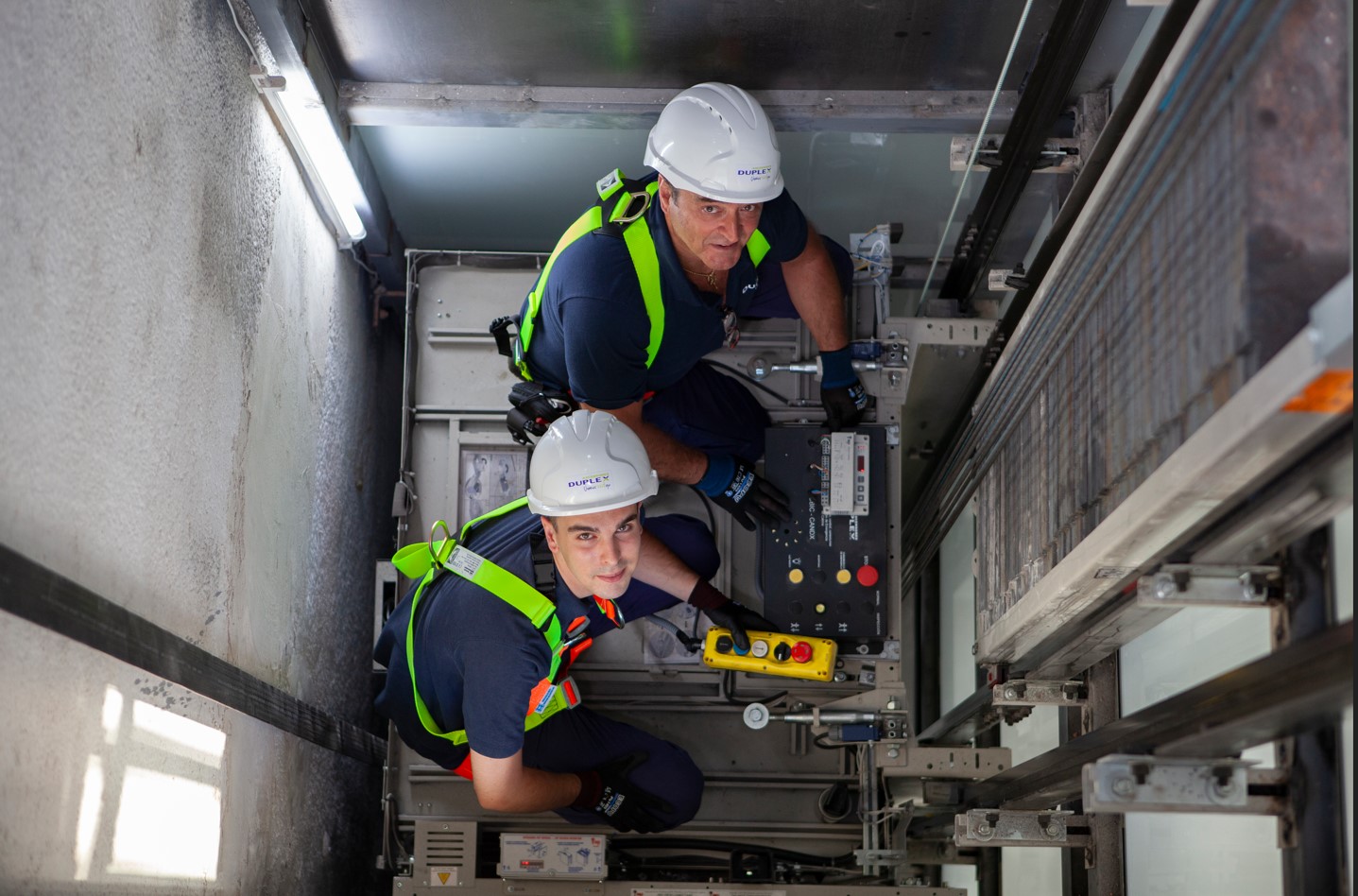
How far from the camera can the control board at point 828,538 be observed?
4.07 metres

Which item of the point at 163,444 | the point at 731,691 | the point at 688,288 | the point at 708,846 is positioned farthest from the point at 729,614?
the point at 163,444

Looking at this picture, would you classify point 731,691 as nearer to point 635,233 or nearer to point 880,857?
point 880,857

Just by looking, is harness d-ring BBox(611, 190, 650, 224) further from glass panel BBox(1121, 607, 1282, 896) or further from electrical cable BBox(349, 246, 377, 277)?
glass panel BBox(1121, 607, 1282, 896)

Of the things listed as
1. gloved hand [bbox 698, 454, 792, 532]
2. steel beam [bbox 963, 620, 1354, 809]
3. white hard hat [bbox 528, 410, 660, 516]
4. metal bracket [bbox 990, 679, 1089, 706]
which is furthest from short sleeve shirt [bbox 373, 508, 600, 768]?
steel beam [bbox 963, 620, 1354, 809]

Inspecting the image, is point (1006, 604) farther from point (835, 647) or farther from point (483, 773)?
point (483, 773)

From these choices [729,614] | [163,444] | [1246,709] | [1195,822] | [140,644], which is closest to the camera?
[1246,709]

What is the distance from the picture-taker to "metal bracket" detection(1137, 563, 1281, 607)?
2.22 metres

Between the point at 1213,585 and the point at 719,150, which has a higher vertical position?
the point at 719,150

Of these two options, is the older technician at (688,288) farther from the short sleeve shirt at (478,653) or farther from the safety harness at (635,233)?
the short sleeve shirt at (478,653)

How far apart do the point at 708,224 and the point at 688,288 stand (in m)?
0.20

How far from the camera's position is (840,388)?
418cm

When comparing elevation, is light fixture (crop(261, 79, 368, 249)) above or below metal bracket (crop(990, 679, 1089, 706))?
above

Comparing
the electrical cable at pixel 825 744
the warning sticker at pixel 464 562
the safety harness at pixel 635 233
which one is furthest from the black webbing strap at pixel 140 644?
the electrical cable at pixel 825 744

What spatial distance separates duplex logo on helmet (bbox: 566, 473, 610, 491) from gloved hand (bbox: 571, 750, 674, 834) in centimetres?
106
